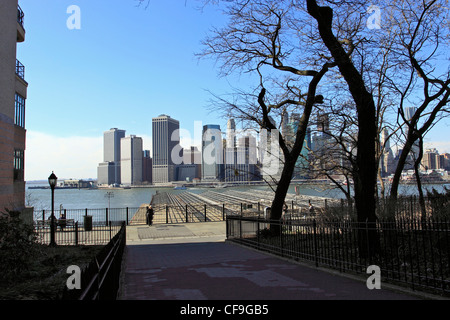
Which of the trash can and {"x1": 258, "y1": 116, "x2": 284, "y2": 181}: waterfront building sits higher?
{"x1": 258, "y1": 116, "x2": 284, "y2": 181}: waterfront building

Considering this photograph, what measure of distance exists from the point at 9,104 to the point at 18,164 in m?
5.37

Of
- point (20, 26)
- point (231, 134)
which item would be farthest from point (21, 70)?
point (231, 134)

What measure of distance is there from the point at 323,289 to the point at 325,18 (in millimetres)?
6771

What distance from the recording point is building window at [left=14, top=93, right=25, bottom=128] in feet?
75.1

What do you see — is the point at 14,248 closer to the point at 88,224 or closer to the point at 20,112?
the point at 88,224

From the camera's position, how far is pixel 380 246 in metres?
8.49

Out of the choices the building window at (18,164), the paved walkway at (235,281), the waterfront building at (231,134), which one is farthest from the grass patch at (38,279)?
the building window at (18,164)

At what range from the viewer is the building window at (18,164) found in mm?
23203

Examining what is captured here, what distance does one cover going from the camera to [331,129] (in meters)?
16.2

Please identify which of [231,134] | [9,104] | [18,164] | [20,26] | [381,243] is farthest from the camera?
[18,164]

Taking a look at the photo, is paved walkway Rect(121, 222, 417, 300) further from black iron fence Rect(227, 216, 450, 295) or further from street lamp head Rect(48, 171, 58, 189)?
street lamp head Rect(48, 171, 58, 189)

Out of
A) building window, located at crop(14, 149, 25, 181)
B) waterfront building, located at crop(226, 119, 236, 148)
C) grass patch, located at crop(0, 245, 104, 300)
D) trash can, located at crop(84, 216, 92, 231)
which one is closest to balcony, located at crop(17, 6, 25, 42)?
building window, located at crop(14, 149, 25, 181)

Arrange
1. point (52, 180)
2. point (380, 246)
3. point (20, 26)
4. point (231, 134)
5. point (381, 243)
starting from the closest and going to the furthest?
point (380, 246) → point (381, 243) → point (231, 134) → point (52, 180) → point (20, 26)

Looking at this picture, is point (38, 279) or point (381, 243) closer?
point (38, 279)
